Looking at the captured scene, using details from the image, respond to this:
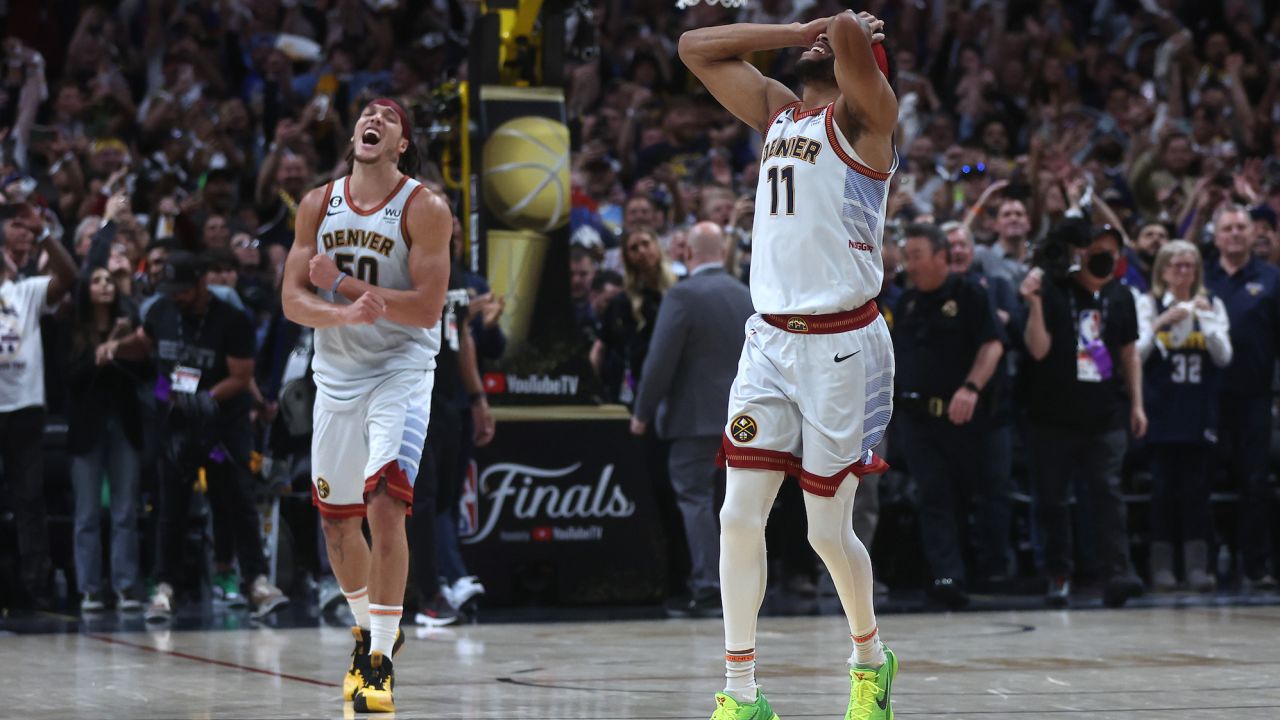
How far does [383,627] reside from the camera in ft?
22.3

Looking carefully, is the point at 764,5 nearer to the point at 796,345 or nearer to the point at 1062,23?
Answer: the point at 1062,23

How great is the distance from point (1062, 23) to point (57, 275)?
13.2 metres

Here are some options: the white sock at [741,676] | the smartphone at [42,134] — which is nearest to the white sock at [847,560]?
the white sock at [741,676]

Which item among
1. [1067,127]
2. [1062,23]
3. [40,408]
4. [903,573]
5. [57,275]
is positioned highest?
[1062,23]

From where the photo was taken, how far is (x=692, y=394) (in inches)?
428

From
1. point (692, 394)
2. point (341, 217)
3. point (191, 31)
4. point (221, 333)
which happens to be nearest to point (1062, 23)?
point (191, 31)

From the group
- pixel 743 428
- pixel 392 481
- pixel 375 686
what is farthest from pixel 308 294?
pixel 743 428

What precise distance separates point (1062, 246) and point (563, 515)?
3.56m

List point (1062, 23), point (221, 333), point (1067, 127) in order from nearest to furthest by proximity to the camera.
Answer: point (221, 333) < point (1067, 127) < point (1062, 23)

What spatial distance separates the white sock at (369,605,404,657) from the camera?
22.2 feet

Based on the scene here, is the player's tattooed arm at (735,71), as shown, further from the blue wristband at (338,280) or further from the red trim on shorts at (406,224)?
the blue wristband at (338,280)

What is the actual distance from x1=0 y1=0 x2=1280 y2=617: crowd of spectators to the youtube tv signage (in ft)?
2.48

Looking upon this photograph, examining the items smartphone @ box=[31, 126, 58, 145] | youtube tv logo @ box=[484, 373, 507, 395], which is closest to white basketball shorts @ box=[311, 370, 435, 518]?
youtube tv logo @ box=[484, 373, 507, 395]

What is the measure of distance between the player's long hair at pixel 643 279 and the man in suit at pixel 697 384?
958 mm
